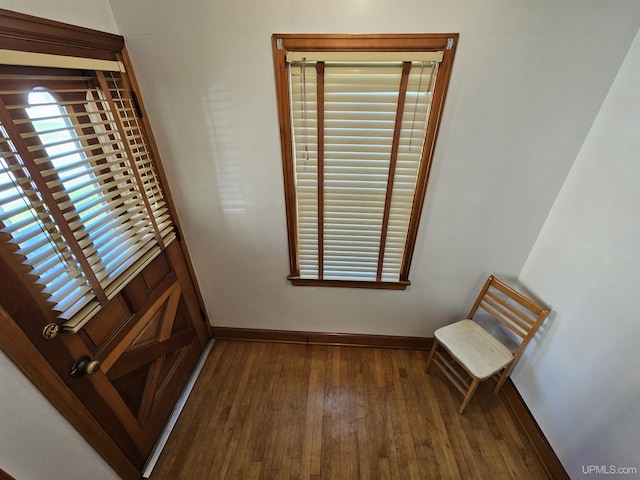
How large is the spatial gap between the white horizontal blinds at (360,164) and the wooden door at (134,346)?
870 millimetres

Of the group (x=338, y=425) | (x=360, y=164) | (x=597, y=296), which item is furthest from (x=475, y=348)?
(x=360, y=164)

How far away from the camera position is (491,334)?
1.84 metres

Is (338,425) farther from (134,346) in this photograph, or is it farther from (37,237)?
(37,237)

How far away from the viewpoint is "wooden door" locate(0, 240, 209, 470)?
2.93 ft

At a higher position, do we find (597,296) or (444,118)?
(444,118)

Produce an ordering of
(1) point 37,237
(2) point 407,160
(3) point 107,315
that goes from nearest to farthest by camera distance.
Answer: (1) point 37,237 → (3) point 107,315 → (2) point 407,160

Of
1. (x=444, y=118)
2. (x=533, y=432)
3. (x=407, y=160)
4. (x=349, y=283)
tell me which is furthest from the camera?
(x=349, y=283)

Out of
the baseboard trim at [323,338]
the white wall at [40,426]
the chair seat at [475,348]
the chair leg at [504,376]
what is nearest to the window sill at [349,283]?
the chair seat at [475,348]

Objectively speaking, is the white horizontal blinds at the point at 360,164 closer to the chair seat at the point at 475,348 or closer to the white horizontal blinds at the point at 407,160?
the white horizontal blinds at the point at 407,160

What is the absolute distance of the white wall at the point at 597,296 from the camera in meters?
1.08

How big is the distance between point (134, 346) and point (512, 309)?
2178 mm

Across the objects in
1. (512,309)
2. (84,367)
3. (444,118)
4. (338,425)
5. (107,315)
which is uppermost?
(444,118)

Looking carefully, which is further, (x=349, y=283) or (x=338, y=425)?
(x=349, y=283)

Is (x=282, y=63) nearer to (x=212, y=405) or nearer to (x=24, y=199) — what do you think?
(x=24, y=199)
